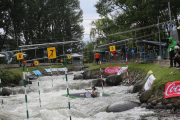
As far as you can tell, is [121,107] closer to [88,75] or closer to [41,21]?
[88,75]

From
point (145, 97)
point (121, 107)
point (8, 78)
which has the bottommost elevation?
point (121, 107)

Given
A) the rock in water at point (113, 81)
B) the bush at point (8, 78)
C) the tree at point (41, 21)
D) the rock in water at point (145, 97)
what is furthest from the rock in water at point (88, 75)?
the tree at point (41, 21)

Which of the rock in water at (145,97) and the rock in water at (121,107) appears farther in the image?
the rock in water at (145,97)

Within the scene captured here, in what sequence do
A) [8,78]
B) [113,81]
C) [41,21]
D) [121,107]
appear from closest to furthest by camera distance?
[121,107] < [113,81] < [8,78] < [41,21]

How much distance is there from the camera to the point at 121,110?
9484 millimetres

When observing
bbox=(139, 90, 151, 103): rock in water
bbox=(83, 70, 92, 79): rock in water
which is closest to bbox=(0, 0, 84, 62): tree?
bbox=(83, 70, 92, 79): rock in water

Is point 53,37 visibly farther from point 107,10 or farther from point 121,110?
point 121,110

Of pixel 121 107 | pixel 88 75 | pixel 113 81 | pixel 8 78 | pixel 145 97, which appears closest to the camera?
pixel 121 107

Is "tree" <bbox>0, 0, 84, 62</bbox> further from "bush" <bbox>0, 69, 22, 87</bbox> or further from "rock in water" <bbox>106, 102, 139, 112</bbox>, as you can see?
"rock in water" <bbox>106, 102, 139, 112</bbox>

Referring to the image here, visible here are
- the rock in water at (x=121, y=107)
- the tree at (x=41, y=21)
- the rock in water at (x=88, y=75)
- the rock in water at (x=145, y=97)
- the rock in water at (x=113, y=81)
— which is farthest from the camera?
the tree at (x=41, y=21)

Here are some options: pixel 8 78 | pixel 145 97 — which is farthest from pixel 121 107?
pixel 8 78

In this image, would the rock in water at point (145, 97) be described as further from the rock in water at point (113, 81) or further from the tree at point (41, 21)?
the tree at point (41, 21)

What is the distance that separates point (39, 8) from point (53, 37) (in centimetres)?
750

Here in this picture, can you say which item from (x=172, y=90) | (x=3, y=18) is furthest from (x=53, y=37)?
(x=172, y=90)
